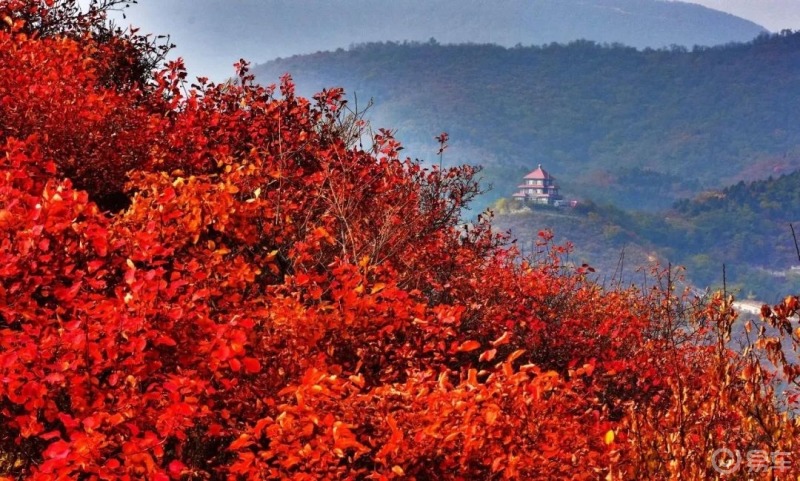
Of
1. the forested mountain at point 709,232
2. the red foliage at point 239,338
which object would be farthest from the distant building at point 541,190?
the red foliage at point 239,338

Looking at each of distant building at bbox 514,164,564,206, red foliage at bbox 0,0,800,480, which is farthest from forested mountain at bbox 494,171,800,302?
red foliage at bbox 0,0,800,480

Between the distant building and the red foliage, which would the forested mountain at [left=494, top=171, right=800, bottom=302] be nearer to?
the distant building

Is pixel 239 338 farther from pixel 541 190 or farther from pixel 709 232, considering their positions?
pixel 709 232

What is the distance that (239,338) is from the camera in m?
5.05

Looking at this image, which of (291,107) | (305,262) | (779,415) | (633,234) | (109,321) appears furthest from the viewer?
(633,234)

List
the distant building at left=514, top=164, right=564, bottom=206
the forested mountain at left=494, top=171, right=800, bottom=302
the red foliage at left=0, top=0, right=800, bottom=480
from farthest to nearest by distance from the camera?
the distant building at left=514, top=164, right=564, bottom=206
the forested mountain at left=494, top=171, right=800, bottom=302
the red foliage at left=0, top=0, right=800, bottom=480

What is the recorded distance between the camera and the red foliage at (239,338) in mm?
4762

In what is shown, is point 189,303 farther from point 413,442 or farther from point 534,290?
point 534,290

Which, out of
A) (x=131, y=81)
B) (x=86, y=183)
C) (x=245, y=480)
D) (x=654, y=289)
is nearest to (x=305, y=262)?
(x=86, y=183)

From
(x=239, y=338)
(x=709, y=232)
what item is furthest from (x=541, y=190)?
(x=239, y=338)

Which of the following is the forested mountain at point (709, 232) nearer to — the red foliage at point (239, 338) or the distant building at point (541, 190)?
the distant building at point (541, 190)

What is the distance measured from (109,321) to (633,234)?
519 feet

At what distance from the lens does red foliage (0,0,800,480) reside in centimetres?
476

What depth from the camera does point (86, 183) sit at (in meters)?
8.65
